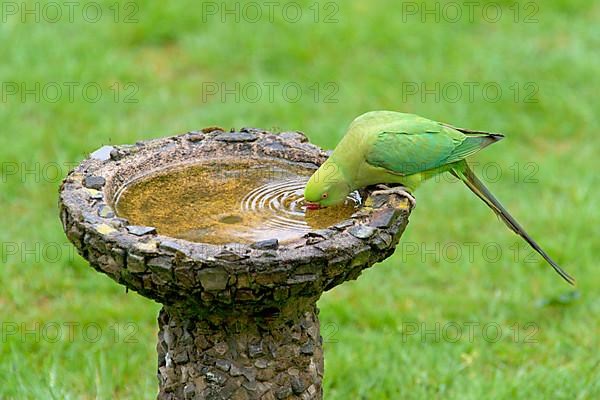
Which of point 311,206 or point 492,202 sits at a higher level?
point 311,206

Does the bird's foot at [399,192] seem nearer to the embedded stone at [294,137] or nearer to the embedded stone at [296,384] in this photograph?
the embedded stone at [294,137]

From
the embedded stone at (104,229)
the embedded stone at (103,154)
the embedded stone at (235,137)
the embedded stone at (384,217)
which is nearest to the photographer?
the embedded stone at (104,229)

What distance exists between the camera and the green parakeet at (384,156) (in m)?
2.94

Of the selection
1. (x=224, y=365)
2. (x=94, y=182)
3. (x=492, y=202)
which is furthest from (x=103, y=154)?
(x=492, y=202)

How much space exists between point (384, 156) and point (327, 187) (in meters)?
0.24

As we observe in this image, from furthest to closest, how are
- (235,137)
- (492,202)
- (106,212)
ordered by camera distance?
(492,202) → (235,137) → (106,212)

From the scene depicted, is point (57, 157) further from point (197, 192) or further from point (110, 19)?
point (197, 192)

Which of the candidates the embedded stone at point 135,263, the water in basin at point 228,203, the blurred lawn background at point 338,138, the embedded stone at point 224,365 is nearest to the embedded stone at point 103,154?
the water in basin at point 228,203

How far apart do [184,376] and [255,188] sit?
65 centimetres

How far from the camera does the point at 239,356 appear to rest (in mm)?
2902

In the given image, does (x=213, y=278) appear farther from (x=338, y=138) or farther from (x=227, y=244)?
(x=338, y=138)

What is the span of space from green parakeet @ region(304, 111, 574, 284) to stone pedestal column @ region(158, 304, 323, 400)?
1.36 feet

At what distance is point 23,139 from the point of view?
568 cm

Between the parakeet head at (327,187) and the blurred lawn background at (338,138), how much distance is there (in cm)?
127
